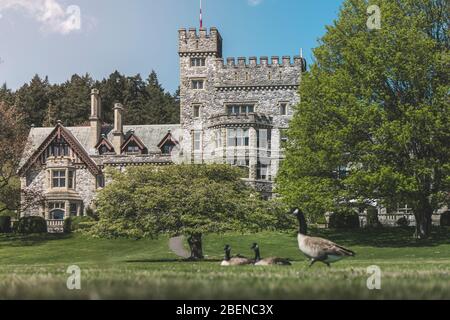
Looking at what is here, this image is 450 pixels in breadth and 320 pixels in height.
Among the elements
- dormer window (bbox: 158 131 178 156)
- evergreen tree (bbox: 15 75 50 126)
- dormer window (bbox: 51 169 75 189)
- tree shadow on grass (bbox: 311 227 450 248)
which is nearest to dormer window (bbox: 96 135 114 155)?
dormer window (bbox: 51 169 75 189)

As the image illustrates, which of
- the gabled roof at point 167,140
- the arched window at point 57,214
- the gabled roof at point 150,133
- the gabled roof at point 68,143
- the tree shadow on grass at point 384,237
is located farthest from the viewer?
the gabled roof at point 150,133

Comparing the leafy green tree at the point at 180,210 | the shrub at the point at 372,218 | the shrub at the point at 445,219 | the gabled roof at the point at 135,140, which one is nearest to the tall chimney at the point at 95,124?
the gabled roof at the point at 135,140

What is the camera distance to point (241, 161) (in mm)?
60875

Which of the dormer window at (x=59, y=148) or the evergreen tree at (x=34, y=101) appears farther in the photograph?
the evergreen tree at (x=34, y=101)

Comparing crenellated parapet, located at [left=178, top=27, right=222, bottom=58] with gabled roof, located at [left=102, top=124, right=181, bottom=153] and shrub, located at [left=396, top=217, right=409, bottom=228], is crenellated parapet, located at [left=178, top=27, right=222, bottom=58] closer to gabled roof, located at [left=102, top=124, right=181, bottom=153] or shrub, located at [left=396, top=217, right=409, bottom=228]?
gabled roof, located at [left=102, top=124, right=181, bottom=153]

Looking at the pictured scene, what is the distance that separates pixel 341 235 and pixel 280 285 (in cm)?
4154

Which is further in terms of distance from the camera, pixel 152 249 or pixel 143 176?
pixel 152 249

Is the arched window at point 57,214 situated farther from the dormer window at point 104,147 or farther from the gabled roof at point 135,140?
the gabled roof at point 135,140

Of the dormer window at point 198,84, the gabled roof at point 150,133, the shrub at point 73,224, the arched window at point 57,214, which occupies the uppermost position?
the dormer window at point 198,84

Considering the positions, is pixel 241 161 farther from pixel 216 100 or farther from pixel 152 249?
pixel 152 249

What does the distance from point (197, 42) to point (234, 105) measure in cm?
671

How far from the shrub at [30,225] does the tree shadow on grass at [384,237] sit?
73.2 feet

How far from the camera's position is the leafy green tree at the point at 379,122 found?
4016 cm
